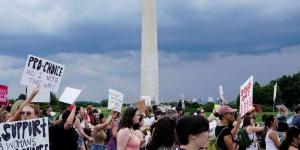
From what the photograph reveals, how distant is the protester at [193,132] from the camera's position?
529 centimetres

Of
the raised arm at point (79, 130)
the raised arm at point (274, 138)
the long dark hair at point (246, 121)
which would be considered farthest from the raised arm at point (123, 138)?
the long dark hair at point (246, 121)

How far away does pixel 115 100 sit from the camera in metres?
15.9

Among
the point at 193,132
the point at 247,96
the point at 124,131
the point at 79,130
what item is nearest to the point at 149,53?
the point at 79,130

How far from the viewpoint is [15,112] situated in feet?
30.7

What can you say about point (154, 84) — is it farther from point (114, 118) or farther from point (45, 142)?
point (45, 142)

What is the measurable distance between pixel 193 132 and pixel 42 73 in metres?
6.36

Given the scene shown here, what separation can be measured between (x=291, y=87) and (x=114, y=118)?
102680 mm

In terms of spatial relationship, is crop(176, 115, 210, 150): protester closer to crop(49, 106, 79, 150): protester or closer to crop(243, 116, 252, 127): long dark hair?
crop(49, 106, 79, 150): protester

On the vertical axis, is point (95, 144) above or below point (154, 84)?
below

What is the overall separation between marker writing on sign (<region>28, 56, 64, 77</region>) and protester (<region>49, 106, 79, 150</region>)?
876mm

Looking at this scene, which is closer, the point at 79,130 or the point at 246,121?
the point at 246,121

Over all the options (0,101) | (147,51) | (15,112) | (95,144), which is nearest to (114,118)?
(95,144)

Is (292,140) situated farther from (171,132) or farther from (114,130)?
(114,130)

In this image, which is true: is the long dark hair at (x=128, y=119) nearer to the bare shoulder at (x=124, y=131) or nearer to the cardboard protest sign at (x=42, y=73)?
→ the bare shoulder at (x=124, y=131)
